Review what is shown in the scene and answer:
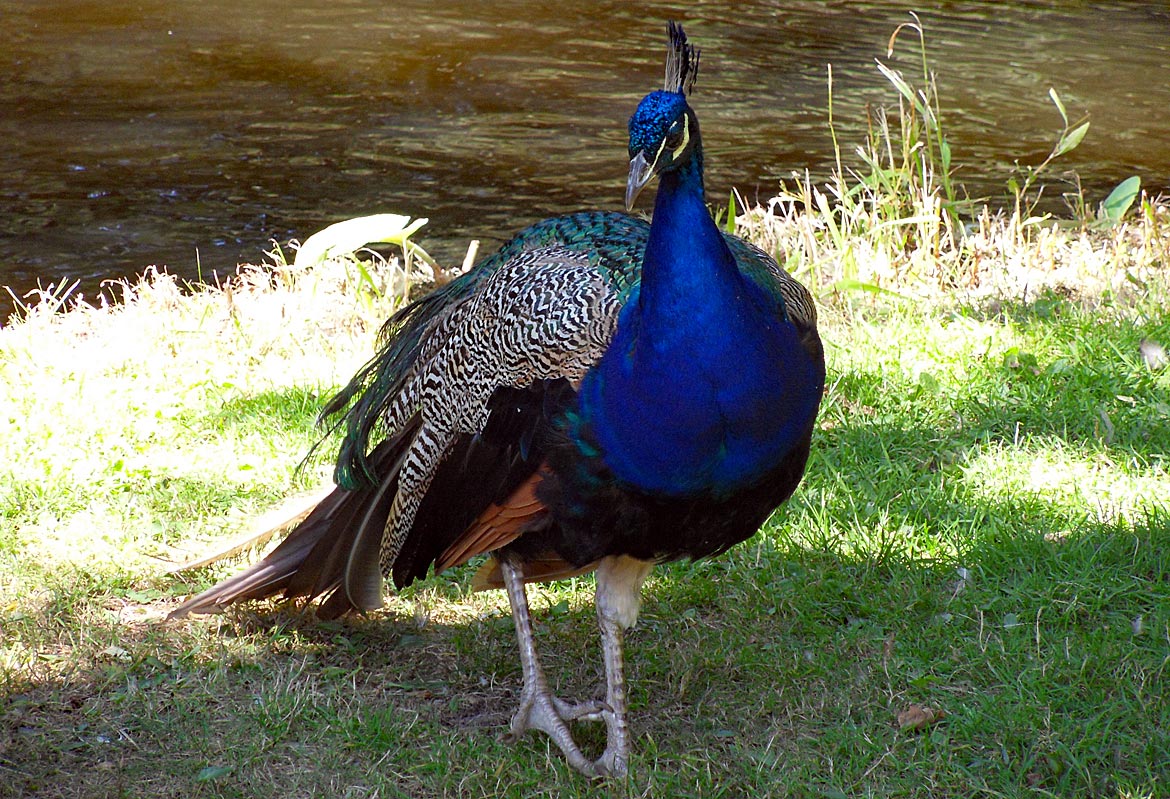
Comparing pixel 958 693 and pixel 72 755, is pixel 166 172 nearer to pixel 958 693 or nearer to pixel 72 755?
pixel 72 755

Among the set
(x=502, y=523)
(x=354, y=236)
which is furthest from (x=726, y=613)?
(x=354, y=236)

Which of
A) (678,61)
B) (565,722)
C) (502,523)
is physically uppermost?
(678,61)

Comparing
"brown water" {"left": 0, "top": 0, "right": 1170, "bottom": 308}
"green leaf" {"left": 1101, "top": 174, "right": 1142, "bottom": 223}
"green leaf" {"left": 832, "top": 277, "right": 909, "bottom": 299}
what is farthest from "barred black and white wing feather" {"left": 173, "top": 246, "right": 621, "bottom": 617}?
"brown water" {"left": 0, "top": 0, "right": 1170, "bottom": 308}

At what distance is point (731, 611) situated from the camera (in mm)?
3270

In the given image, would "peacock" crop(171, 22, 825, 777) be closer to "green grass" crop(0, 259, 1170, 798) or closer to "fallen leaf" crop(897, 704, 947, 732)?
"green grass" crop(0, 259, 1170, 798)

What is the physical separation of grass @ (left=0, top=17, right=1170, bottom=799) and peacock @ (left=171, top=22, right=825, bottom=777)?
206 mm

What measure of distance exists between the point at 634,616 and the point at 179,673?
43.9 inches

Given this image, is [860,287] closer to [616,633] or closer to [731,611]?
[731,611]

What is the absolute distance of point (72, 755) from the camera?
2805mm

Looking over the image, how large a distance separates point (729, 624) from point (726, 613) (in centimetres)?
5

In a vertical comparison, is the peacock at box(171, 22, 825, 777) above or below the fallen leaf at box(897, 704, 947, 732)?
above

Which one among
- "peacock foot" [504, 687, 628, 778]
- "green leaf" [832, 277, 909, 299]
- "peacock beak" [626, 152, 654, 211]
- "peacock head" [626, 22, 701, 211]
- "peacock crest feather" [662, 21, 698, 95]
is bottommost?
"peacock foot" [504, 687, 628, 778]

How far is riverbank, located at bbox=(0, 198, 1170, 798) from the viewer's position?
9.05ft

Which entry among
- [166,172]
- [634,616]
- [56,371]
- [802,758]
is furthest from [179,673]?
[166,172]
